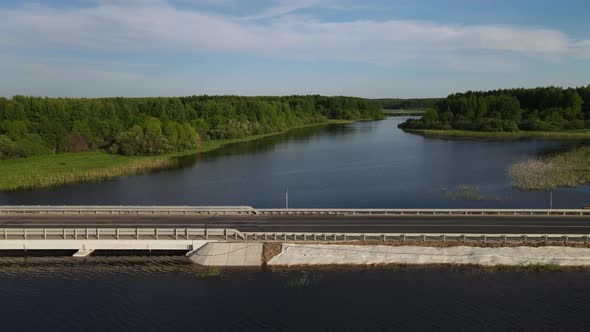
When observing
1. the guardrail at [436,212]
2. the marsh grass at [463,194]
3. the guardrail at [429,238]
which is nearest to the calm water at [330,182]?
the marsh grass at [463,194]

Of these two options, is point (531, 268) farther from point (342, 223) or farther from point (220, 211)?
point (220, 211)

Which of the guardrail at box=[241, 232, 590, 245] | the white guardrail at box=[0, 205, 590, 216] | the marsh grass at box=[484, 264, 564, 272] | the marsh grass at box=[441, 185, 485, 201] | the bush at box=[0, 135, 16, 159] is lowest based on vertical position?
the marsh grass at box=[484, 264, 564, 272]

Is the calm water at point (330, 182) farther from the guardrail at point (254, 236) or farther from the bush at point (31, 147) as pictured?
the bush at point (31, 147)

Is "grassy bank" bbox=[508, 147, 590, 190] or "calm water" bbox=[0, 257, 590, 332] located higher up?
"grassy bank" bbox=[508, 147, 590, 190]

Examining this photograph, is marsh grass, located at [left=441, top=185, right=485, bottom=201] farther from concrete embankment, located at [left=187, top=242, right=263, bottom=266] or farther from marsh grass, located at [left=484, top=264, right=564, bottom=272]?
concrete embankment, located at [left=187, top=242, right=263, bottom=266]

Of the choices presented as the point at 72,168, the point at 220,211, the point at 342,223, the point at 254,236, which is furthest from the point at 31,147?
the point at 342,223

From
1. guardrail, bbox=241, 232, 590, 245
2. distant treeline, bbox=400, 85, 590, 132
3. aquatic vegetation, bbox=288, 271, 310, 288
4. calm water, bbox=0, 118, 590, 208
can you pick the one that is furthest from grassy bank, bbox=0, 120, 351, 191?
distant treeline, bbox=400, 85, 590, 132
